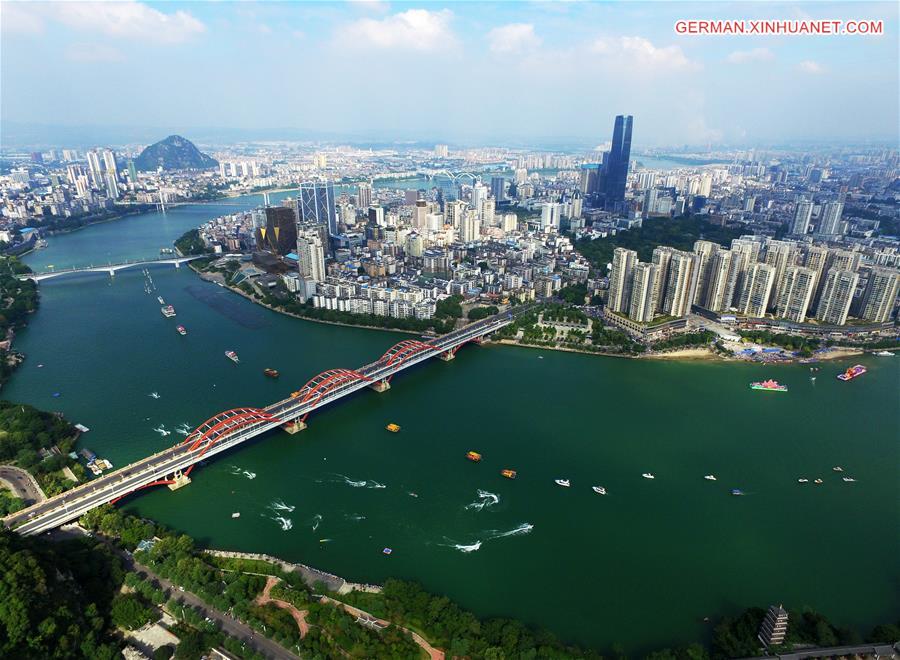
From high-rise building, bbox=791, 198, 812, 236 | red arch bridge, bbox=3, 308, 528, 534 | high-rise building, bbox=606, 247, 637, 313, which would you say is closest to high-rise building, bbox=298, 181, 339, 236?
red arch bridge, bbox=3, 308, 528, 534

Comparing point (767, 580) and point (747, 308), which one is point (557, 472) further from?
point (747, 308)

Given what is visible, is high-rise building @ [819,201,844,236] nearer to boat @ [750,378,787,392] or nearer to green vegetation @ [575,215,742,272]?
green vegetation @ [575,215,742,272]

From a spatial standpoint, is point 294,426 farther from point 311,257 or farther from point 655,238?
point 655,238

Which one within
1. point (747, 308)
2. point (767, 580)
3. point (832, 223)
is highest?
point (832, 223)

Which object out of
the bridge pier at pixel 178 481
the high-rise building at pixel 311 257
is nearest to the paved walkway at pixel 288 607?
the bridge pier at pixel 178 481

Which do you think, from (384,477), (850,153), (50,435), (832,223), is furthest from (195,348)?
(850,153)
